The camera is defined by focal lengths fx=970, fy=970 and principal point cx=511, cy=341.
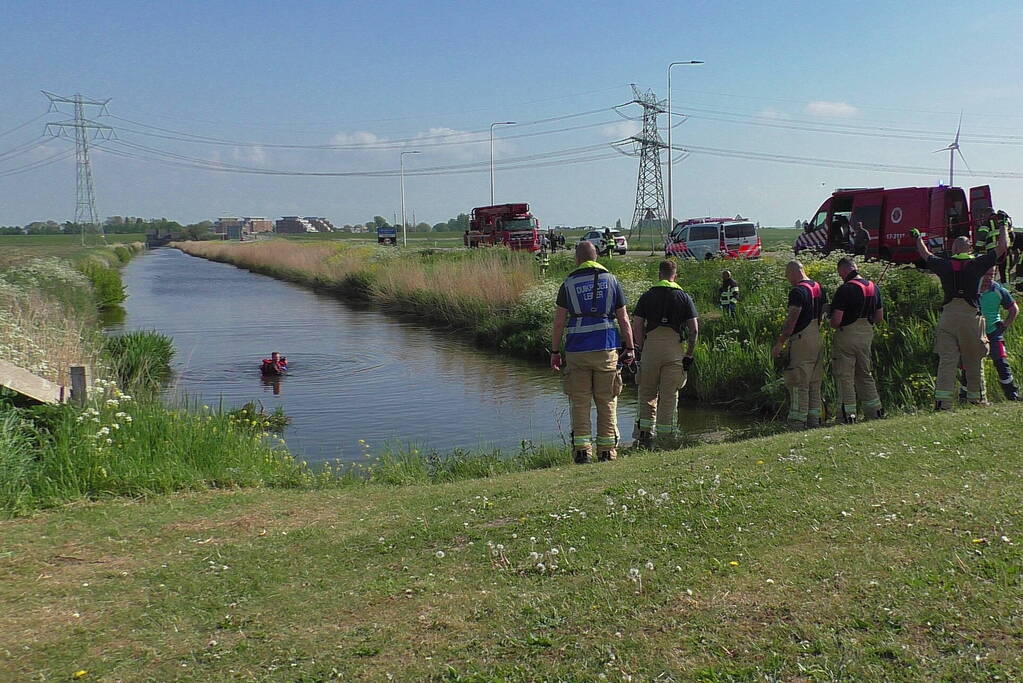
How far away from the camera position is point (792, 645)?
13.5 ft

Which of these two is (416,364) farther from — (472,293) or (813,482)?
(813,482)

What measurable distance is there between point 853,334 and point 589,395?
132 inches

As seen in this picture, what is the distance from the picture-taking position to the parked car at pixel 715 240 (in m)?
37.5

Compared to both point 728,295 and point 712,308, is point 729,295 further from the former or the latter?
point 712,308

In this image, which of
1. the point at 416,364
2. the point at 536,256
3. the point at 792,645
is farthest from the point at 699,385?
the point at 536,256

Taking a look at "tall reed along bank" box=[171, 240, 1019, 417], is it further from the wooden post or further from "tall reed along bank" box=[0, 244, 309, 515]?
the wooden post

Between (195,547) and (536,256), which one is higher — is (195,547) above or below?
below

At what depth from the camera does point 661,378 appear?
420 inches

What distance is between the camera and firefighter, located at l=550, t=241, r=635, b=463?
938 cm

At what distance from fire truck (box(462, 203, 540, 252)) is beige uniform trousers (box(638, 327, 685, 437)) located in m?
34.7

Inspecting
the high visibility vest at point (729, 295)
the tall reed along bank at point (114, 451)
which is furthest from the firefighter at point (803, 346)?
the high visibility vest at point (729, 295)

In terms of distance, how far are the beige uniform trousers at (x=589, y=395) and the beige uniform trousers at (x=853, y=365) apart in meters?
3.01

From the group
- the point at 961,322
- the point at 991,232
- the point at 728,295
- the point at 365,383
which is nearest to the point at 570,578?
the point at 961,322

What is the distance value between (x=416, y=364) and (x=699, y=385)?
7974 millimetres
